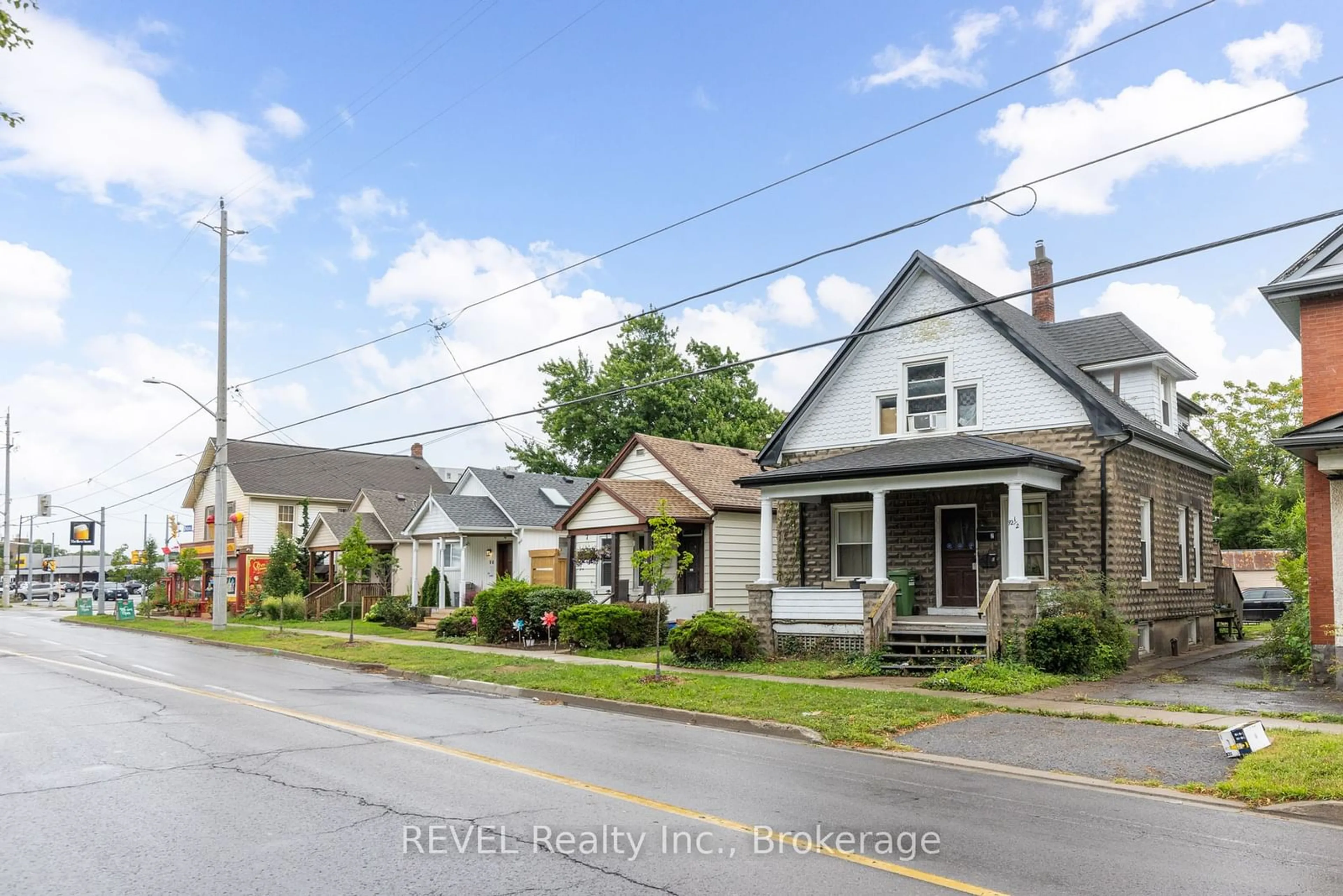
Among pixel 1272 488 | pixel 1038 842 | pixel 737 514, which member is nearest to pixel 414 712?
pixel 1038 842

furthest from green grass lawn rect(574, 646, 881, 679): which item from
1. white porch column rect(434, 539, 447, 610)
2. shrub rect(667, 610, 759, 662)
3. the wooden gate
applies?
white porch column rect(434, 539, 447, 610)

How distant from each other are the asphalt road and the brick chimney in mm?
17704

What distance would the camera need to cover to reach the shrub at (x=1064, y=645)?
1656cm

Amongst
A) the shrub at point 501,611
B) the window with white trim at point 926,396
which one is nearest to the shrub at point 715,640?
the window with white trim at point 926,396

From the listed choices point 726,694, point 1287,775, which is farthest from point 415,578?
point 1287,775

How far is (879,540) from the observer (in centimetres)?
1902

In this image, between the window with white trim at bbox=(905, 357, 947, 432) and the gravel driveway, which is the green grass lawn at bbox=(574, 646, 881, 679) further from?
the window with white trim at bbox=(905, 357, 947, 432)

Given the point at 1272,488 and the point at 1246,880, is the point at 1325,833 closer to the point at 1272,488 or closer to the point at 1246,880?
the point at 1246,880

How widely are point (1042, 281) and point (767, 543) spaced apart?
10.8m

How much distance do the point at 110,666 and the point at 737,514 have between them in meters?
15.6

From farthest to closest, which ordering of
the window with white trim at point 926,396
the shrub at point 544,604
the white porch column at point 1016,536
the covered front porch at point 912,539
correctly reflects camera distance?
the shrub at point 544,604 → the window with white trim at point 926,396 → the covered front porch at point 912,539 → the white porch column at point 1016,536

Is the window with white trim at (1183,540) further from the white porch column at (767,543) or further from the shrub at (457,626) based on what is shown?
the shrub at (457,626)

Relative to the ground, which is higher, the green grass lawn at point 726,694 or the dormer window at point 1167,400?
the dormer window at point 1167,400

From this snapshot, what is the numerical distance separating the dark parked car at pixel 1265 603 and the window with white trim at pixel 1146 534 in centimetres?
1797
